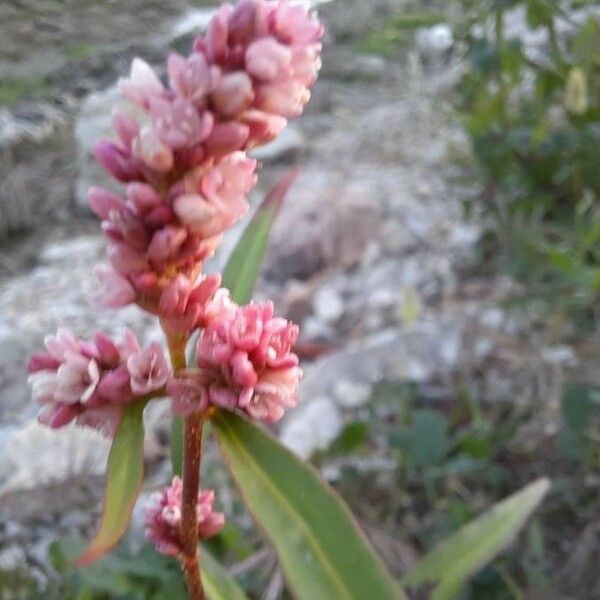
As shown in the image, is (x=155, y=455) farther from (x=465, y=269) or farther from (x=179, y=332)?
(x=179, y=332)

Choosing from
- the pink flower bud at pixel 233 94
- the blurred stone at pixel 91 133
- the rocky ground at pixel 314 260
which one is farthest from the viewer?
the blurred stone at pixel 91 133

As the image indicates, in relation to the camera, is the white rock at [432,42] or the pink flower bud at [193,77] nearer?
the pink flower bud at [193,77]

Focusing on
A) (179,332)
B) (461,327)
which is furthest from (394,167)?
(179,332)

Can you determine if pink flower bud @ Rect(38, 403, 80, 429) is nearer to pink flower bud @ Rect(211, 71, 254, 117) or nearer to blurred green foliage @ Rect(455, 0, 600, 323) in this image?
pink flower bud @ Rect(211, 71, 254, 117)

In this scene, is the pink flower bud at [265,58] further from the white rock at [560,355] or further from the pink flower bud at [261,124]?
the white rock at [560,355]

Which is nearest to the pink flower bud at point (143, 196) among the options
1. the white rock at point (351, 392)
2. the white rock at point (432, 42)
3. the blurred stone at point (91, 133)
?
the white rock at point (351, 392)

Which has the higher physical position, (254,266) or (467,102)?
(254,266)

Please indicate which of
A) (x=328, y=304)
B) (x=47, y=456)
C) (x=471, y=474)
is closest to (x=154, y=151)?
(x=471, y=474)
